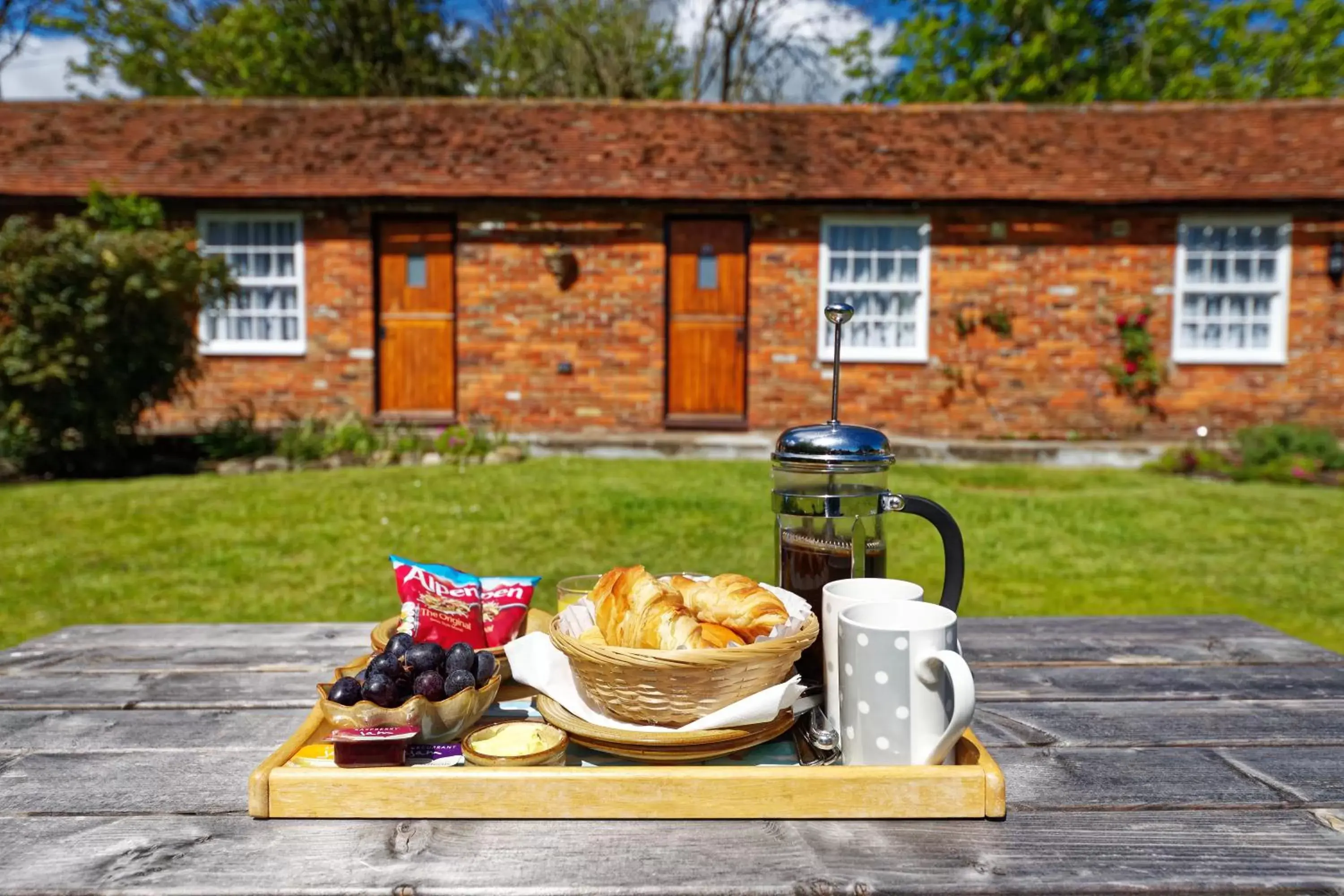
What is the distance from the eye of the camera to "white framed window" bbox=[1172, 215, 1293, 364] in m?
11.4

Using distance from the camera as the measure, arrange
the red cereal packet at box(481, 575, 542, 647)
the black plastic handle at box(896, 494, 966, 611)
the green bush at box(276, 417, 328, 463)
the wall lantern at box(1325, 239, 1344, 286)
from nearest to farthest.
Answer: the black plastic handle at box(896, 494, 966, 611)
the red cereal packet at box(481, 575, 542, 647)
the green bush at box(276, 417, 328, 463)
the wall lantern at box(1325, 239, 1344, 286)

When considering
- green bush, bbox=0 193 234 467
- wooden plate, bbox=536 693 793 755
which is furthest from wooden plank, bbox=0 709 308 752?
green bush, bbox=0 193 234 467

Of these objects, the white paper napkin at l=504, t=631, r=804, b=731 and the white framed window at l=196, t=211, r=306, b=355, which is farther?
the white framed window at l=196, t=211, r=306, b=355

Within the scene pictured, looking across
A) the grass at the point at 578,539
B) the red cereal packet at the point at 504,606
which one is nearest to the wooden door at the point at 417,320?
the grass at the point at 578,539

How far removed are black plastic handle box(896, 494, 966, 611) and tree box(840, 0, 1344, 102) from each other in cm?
2374

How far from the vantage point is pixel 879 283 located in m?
11.7

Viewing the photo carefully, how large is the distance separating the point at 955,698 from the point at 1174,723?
70 cm

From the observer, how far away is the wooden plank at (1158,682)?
180cm

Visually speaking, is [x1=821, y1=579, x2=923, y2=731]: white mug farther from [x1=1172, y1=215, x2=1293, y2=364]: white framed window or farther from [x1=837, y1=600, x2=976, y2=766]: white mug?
[x1=1172, y1=215, x2=1293, y2=364]: white framed window

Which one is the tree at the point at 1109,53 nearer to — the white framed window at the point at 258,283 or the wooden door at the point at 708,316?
the wooden door at the point at 708,316

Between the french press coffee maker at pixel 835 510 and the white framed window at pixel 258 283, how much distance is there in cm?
1135

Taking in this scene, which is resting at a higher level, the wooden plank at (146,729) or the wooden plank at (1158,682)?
the wooden plank at (1158,682)

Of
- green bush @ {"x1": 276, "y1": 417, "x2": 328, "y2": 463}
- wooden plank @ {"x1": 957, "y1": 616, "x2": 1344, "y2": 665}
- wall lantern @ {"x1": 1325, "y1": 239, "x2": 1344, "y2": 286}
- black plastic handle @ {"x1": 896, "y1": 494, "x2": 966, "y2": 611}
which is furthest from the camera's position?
wall lantern @ {"x1": 1325, "y1": 239, "x2": 1344, "y2": 286}

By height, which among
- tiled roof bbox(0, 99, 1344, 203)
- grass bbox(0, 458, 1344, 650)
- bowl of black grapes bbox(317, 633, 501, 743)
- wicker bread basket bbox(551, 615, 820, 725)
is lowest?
grass bbox(0, 458, 1344, 650)
